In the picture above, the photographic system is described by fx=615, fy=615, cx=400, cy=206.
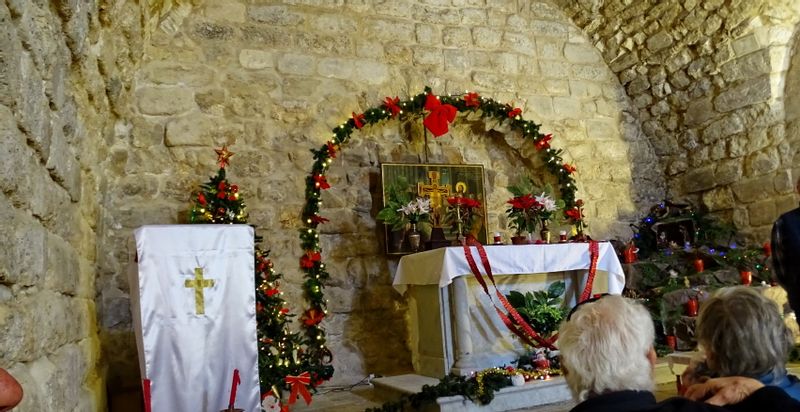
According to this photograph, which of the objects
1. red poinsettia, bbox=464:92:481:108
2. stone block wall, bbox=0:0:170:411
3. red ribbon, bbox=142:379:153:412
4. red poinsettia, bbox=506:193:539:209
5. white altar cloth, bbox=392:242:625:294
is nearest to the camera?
stone block wall, bbox=0:0:170:411

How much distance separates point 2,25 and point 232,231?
2.01 metres

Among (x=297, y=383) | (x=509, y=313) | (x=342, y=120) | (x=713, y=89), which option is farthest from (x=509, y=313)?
(x=713, y=89)

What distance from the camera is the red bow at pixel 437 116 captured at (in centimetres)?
566

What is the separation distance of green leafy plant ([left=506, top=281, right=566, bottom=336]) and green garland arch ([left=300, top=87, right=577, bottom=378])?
161 centimetres

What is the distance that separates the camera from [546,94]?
6.43 m

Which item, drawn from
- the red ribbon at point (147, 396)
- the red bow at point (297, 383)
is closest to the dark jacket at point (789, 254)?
the red ribbon at point (147, 396)

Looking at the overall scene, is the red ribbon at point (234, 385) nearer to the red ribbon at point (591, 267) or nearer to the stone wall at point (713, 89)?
the red ribbon at point (591, 267)

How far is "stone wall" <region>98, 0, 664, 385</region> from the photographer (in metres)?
4.87

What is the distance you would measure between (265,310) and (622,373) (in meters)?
3.14

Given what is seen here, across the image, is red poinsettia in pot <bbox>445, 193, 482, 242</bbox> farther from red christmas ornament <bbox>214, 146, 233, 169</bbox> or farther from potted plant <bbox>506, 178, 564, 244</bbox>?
red christmas ornament <bbox>214, 146, 233, 169</bbox>

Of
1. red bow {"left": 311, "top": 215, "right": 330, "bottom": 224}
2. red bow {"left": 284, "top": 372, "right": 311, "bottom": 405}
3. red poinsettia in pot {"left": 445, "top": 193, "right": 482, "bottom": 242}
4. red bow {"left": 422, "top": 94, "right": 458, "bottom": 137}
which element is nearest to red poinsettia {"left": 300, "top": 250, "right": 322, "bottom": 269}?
red bow {"left": 311, "top": 215, "right": 330, "bottom": 224}

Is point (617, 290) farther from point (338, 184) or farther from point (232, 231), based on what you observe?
point (232, 231)

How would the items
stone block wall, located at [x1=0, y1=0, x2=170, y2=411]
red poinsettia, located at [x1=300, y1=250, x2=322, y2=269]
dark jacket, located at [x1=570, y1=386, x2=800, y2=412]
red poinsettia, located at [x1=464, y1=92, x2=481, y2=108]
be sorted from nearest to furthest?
dark jacket, located at [x1=570, y1=386, x2=800, y2=412], stone block wall, located at [x1=0, y1=0, x2=170, y2=411], red poinsettia, located at [x1=300, y1=250, x2=322, y2=269], red poinsettia, located at [x1=464, y1=92, x2=481, y2=108]

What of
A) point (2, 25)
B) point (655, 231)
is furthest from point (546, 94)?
point (2, 25)
